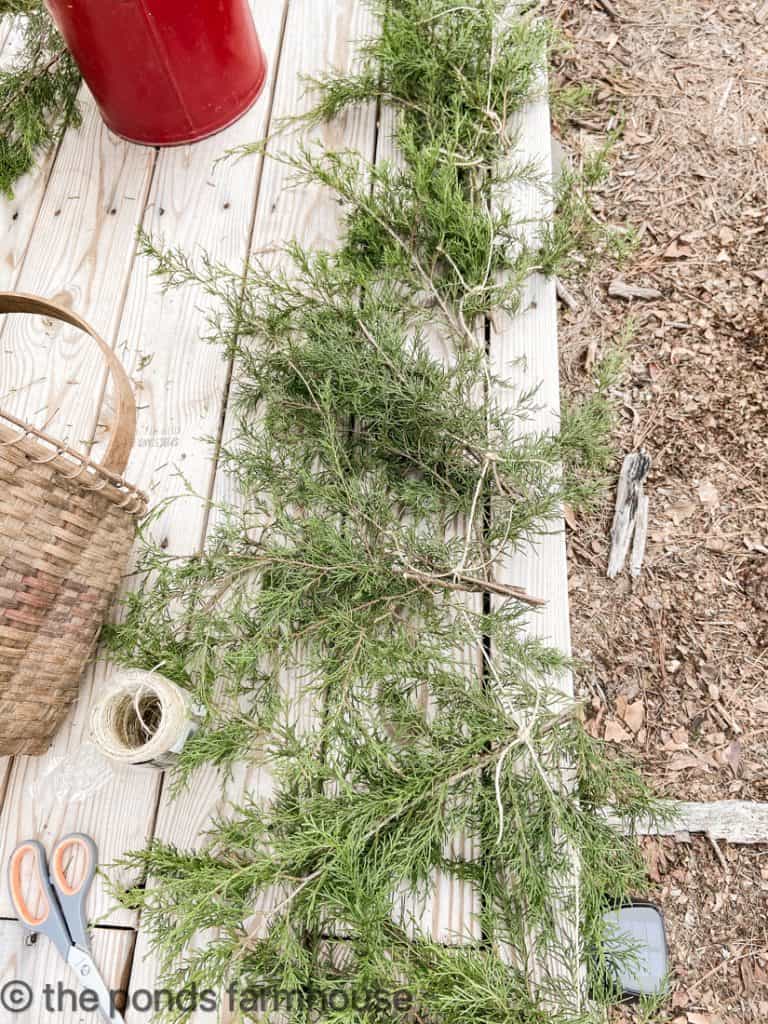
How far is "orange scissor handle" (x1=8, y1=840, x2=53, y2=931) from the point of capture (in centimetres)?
143

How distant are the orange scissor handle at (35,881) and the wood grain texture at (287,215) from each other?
202mm

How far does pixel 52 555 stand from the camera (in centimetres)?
135

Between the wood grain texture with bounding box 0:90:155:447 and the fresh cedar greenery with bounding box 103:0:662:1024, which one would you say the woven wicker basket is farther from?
the wood grain texture with bounding box 0:90:155:447

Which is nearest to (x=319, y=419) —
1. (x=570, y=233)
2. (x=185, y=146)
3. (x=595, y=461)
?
(x=595, y=461)

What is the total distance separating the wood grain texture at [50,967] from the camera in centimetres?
142

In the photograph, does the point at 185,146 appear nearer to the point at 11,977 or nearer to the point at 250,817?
the point at 250,817

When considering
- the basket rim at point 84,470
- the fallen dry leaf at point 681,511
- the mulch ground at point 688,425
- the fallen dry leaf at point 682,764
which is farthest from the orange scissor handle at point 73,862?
the fallen dry leaf at point 681,511

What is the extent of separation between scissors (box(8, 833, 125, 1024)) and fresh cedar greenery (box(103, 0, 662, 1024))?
14 centimetres

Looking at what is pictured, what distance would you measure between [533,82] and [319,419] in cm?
105

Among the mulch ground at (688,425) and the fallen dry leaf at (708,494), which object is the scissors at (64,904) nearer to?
the mulch ground at (688,425)

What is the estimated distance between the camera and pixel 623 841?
4.77ft

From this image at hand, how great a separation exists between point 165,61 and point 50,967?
1921mm

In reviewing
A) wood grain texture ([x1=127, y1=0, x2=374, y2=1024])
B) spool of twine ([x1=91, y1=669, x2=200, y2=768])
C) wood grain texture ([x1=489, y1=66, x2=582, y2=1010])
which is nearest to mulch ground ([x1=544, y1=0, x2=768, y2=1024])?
wood grain texture ([x1=489, y1=66, x2=582, y2=1010])

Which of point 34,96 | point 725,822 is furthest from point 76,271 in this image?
point 725,822
